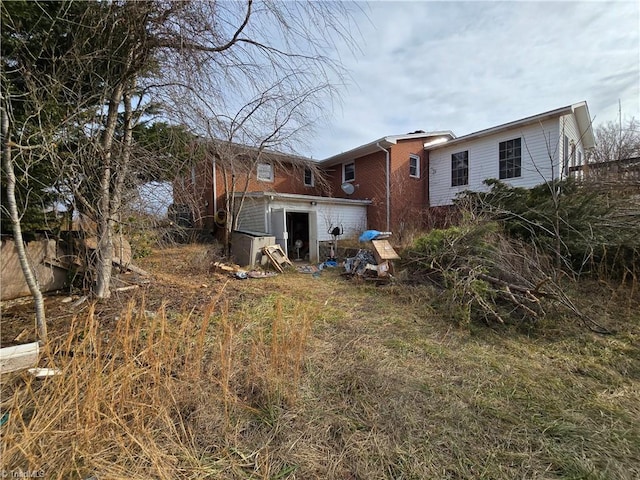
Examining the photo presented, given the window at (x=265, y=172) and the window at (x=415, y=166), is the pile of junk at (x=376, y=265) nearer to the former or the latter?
the window at (x=265, y=172)

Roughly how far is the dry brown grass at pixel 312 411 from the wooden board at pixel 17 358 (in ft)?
0.37

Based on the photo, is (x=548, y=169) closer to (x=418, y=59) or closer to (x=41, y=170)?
(x=418, y=59)

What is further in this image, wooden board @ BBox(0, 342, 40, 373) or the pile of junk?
the pile of junk

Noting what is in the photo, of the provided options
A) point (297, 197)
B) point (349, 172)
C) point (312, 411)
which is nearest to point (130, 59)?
point (312, 411)

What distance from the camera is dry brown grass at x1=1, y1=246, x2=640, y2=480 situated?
1628 mm

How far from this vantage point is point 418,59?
4.88 m

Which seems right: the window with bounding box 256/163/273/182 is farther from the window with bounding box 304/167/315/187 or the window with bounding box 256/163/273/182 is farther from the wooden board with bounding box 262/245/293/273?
the wooden board with bounding box 262/245/293/273

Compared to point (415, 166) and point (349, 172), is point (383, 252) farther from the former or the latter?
point (349, 172)

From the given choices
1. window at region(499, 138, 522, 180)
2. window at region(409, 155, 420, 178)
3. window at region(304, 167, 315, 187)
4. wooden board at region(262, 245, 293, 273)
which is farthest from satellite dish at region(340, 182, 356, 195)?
window at region(499, 138, 522, 180)

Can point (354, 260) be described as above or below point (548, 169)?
below

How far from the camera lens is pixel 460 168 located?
41.0ft

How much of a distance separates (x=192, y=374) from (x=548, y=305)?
194 inches

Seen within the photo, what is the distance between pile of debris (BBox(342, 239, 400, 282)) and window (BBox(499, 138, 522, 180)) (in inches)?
287

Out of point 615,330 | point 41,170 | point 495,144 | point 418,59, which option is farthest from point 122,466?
point 495,144
